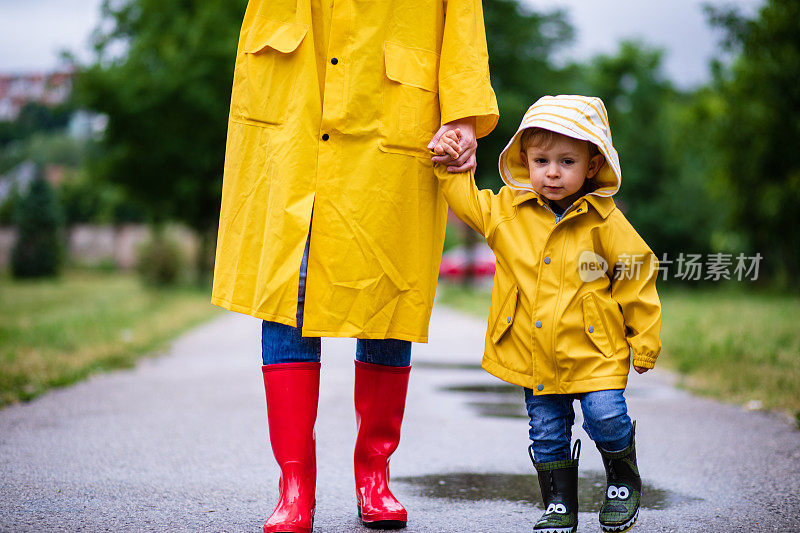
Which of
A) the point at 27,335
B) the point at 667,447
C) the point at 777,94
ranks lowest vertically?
the point at 27,335

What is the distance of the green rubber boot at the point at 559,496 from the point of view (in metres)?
2.63

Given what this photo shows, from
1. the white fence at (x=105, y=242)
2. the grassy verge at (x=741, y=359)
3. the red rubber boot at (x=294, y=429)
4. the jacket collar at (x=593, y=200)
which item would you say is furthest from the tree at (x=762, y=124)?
the white fence at (x=105, y=242)

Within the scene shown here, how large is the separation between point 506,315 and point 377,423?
23.4 inches

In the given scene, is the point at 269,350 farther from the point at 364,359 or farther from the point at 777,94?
the point at 777,94

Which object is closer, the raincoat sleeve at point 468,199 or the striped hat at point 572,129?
the striped hat at point 572,129

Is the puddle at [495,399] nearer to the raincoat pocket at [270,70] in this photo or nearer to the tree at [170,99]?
the raincoat pocket at [270,70]

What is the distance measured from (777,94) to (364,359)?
19186 mm

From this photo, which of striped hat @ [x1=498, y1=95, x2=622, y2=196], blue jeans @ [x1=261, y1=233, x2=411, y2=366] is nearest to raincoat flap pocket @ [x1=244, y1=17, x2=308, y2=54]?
blue jeans @ [x1=261, y1=233, x2=411, y2=366]

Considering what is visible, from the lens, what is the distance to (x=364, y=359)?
304 centimetres

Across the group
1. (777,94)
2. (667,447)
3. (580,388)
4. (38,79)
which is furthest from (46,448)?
(38,79)

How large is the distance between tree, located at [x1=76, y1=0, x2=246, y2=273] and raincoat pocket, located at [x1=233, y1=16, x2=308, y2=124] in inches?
737

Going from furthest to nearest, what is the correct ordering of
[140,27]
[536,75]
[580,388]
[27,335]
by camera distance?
1. [140,27]
2. [536,75]
3. [27,335]
4. [580,388]

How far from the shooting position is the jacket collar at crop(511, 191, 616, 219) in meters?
2.71

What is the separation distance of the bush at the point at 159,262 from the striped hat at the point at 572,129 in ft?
64.6
